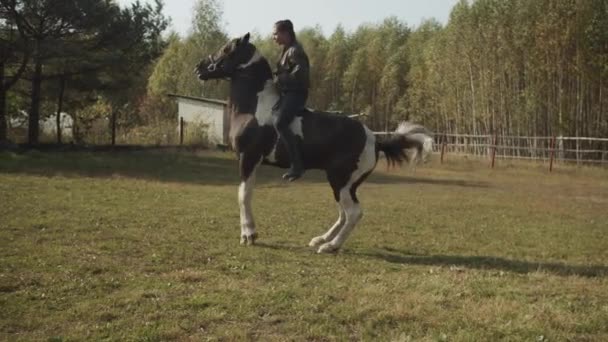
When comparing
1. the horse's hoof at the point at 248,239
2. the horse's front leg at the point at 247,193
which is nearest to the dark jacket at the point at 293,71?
the horse's front leg at the point at 247,193

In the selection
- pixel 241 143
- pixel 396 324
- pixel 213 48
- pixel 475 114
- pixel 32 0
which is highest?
pixel 213 48

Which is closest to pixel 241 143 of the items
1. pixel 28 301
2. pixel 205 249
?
pixel 205 249

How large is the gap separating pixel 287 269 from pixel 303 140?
192 centimetres

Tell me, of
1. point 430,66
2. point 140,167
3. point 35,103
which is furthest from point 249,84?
point 430,66

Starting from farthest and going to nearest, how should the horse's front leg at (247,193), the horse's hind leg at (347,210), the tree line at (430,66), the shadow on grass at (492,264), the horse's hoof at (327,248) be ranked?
the tree line at (430,66), the horse's front leg at (247,193), the horse's hind leg at (347,210), the horse's hoof at (327,248), the shadow on grass at (492,264)

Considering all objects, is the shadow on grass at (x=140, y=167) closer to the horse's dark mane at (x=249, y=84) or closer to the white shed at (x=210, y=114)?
the white shed at (x=210, y=114)

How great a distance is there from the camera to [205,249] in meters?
7.34

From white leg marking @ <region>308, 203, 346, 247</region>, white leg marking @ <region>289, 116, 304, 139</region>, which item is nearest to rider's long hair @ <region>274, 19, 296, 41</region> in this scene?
white leg marking @ <region>289, 116, 304, 139</region>

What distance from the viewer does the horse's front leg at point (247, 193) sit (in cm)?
780

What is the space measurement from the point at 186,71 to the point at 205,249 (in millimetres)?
43167

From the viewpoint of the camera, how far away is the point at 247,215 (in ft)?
25.9

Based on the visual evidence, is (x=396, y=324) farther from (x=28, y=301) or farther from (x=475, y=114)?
(x=475, y=114)

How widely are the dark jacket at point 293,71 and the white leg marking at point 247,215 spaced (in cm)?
126

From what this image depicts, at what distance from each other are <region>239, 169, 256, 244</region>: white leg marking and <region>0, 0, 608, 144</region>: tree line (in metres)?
13.9
